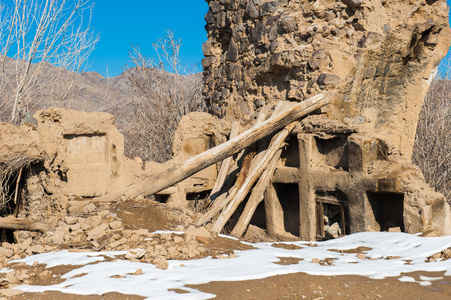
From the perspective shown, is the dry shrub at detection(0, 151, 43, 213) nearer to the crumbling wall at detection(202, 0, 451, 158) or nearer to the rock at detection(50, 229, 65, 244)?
the rock at detection(50, 229, 65, 244)

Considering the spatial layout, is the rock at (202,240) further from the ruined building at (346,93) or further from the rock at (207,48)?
the rock at (207,48)

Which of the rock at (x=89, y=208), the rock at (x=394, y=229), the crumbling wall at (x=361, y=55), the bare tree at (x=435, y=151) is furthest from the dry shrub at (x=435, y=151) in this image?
the rock at (x=89, y=208)

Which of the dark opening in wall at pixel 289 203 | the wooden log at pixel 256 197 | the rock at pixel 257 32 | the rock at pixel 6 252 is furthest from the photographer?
the rock at pixel 257 32

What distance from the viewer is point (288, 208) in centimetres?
723

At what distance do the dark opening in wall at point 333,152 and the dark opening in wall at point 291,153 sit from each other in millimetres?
428

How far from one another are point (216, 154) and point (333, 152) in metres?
1.60

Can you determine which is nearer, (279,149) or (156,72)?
(279,149)

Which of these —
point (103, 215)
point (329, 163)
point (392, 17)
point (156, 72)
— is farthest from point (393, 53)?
point (156, 72)

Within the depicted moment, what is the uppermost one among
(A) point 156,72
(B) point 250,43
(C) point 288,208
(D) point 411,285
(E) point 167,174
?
(A) point 156,72

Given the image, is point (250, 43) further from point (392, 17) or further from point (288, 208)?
point (288, 208)

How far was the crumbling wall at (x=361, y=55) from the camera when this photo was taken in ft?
21.6

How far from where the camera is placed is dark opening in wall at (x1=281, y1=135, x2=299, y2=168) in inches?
277

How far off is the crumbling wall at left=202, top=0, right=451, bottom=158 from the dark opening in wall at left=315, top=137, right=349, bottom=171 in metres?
0.32

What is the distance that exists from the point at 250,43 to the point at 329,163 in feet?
7.88
